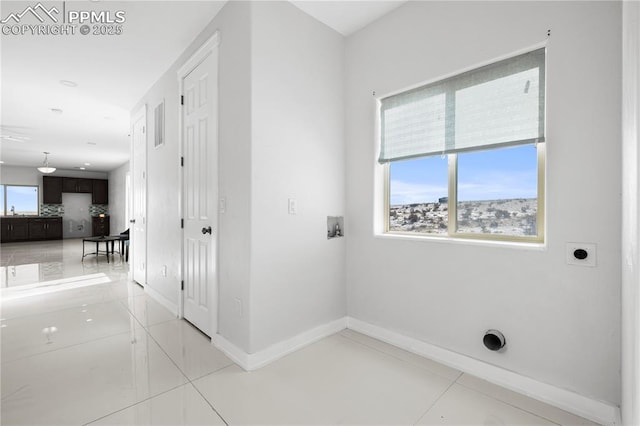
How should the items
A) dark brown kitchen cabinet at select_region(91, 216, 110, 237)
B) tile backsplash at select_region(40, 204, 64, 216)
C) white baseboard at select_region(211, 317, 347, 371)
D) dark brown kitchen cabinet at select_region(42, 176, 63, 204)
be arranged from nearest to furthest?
white baseboard at select_region(211, 317, 347, 371), dark brown kitchen cabinet at select_region(42, 176, 63, 204), tile backsplash at select_region(40, 204, 64, 216), dark brown kitchen cabinet at select_region(91, 216, 110, 237)

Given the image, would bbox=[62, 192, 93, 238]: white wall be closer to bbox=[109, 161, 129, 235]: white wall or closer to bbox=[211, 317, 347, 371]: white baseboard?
bbox=[109, 161, 129, 235]: white wall

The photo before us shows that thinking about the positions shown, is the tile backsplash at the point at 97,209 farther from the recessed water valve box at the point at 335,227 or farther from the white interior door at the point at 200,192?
the recessed water valve box at the point at 335,227

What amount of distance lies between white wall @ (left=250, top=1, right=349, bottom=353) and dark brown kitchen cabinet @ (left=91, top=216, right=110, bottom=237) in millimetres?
12855

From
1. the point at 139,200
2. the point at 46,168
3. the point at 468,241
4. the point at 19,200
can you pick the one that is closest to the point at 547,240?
Answer: the point at 468,241

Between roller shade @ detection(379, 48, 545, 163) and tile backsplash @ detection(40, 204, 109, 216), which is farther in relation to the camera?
tile backsplash @ detection(40, 204, 109, 216)

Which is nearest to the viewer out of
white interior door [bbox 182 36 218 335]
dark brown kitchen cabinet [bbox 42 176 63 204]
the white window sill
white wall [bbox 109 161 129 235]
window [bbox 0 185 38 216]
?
the white window sill

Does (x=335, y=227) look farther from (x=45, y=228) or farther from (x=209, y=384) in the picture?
(x=45, y=228)

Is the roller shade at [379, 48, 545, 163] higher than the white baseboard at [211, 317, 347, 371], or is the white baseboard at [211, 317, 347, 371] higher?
the roller shade at [379, 48, 545, 163]

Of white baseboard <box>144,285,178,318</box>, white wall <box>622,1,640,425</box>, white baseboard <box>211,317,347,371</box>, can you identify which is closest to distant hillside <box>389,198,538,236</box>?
white wall <box>622,1,640,425</box>

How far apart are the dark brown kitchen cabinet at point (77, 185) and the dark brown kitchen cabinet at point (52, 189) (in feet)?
0.50

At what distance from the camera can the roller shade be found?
1.84m

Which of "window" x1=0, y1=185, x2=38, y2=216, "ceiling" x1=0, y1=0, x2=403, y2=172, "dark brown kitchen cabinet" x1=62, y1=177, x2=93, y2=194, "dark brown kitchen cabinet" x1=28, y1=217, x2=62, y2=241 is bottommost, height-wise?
"dark brown kitchen cabinet" x1=28, y1=217, x2=62, y2=241

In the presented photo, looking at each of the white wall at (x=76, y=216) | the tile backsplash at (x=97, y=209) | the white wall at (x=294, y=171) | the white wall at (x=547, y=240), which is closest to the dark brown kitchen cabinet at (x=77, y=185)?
the white wall at (x=76, y=216)

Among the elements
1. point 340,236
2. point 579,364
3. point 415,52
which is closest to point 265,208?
point 340,236
